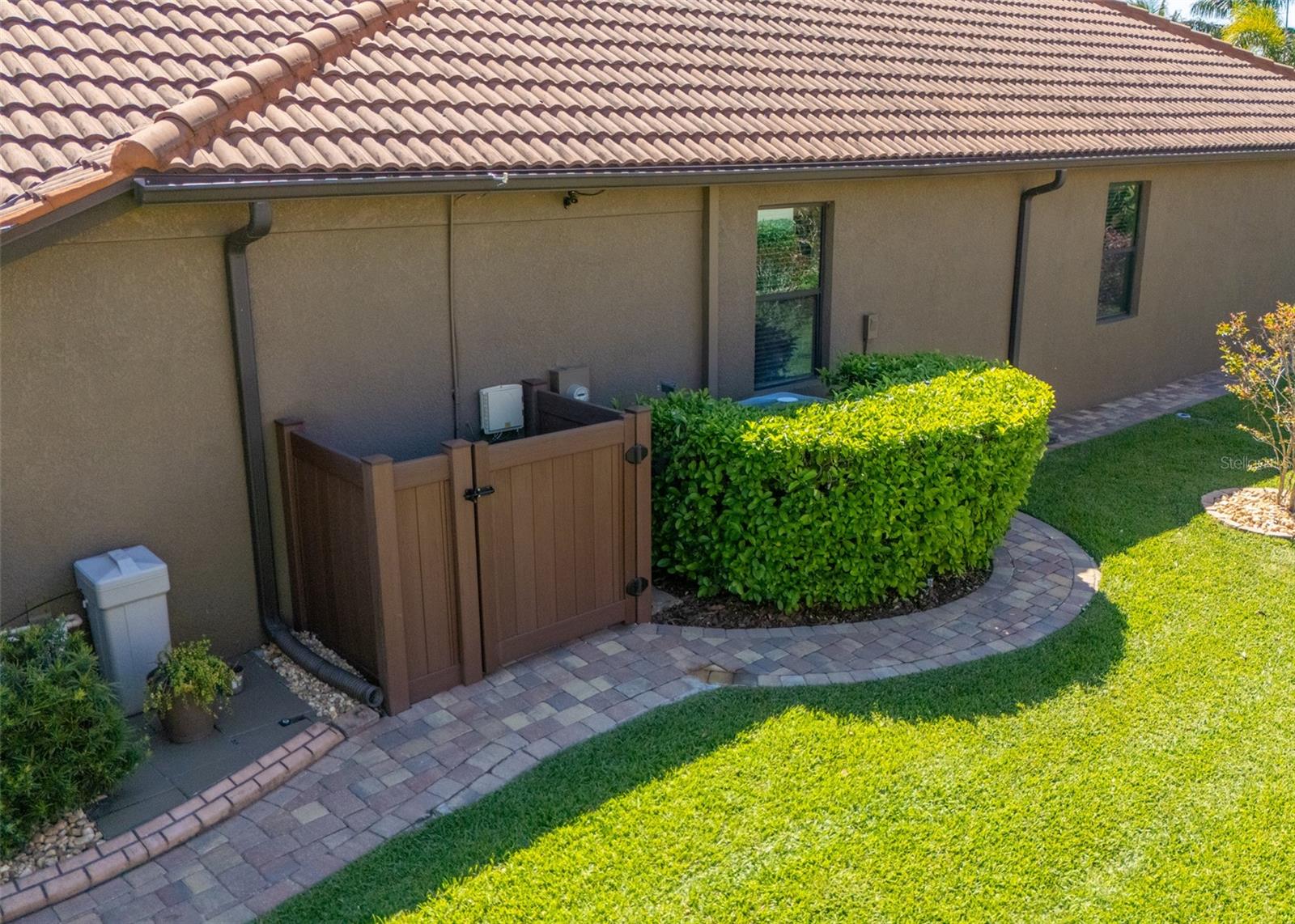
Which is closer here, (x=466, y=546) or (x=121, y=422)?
(x=121, y=422)

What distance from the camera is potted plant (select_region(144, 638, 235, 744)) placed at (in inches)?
225

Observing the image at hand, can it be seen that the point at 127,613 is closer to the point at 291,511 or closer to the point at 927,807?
the point at 291,511

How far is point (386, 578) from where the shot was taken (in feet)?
19.6

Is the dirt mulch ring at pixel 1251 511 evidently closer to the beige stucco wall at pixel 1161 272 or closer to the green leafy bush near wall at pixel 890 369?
the green leafy bush near wall at pixel 890 369

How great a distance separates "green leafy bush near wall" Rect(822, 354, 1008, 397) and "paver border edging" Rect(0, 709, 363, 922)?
469 centimetres

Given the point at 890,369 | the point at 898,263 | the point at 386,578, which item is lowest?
the point at 386,578

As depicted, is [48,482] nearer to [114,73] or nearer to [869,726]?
[114,73]

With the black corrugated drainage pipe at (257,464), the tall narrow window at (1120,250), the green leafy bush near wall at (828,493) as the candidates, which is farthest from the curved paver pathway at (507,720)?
the tall narrow window at (1120,250)

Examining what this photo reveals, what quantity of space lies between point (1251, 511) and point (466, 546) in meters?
6.76

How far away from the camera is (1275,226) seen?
15203 millimetres

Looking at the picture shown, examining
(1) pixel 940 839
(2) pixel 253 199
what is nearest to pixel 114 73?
(2) pixel 253 199

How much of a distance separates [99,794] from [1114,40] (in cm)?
1454

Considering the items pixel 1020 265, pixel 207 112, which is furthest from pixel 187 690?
pixel 1020 265

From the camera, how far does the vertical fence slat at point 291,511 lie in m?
6.59
